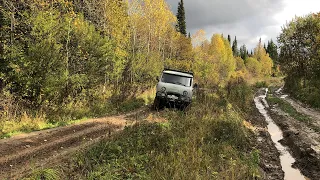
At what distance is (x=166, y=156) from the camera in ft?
21.8

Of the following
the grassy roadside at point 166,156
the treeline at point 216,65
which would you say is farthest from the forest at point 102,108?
the treeline at point 216,65

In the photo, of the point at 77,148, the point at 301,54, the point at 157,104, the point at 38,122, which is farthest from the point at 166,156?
the point at 301,54

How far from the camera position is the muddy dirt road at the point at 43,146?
600 cm

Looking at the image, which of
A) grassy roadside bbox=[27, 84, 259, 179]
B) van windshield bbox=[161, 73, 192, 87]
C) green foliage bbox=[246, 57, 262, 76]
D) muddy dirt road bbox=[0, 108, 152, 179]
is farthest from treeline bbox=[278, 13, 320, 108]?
green foliage bbox=[246, 57, 262, 76]

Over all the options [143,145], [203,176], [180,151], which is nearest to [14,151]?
[143,145]

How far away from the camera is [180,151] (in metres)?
6.78

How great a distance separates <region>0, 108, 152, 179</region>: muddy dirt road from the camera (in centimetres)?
600

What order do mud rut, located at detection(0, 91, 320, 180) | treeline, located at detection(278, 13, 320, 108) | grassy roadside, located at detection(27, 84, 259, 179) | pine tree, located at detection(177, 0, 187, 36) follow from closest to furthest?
grassy roadside, located at detection(27, 84, 259, 179), mud rut, located at detection(0, 91, 320, 180), treeline, located at detection(278, 13, 320, 108), pine tree, located at detection(177, 0, 187, 36)

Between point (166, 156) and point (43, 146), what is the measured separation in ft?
11.7

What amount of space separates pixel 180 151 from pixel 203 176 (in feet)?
3.73

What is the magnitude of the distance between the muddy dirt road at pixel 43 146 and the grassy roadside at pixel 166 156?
2.39 feet

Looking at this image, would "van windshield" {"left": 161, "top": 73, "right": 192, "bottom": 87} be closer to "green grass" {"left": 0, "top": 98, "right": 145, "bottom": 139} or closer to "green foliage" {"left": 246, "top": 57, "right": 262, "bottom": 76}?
"green grass" {"left": 0, "top": 98, "right": 145, "bottom": 139}

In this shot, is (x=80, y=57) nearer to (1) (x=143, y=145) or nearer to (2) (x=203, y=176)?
(1) (x=143, y=145)

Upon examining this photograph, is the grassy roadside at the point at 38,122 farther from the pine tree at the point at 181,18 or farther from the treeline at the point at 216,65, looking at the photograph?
the pine tree at the point at 181,18
